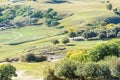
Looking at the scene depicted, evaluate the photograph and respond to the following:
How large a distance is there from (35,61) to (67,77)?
57516mm

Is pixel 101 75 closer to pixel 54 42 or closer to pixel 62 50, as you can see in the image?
pixel 62 50

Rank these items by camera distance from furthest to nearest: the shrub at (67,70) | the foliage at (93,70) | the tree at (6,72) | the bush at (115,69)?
the tree at (6,72)
the shrub at (67,70)
the bush at (115,69)
the foliage at (93,70)

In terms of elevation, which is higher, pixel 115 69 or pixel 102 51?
pixel 115 69

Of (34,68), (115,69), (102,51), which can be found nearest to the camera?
(115,69)

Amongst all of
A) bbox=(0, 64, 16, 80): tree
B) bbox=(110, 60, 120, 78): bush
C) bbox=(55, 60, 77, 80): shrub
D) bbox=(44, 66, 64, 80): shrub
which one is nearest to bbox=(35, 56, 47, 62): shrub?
bbox=(0, 64, 16, 80): tree

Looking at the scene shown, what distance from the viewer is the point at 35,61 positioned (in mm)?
150750

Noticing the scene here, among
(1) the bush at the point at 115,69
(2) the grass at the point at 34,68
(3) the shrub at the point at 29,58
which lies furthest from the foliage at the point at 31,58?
(1) the bush at the point at 115,69

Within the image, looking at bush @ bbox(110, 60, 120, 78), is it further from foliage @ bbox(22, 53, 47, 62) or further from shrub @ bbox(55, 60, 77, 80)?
foliage @ bbox(22, 53, 47, 62)

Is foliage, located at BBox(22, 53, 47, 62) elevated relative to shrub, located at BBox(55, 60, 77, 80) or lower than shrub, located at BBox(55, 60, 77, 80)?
lower

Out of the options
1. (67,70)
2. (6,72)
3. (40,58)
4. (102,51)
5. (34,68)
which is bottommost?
(40,58)

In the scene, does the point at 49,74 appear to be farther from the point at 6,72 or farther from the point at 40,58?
the point at 40,58

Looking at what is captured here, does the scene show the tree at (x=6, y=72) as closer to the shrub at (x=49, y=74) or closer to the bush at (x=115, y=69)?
the shrub at (x=49, y=74)

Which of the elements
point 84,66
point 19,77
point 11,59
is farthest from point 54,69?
point 11,59

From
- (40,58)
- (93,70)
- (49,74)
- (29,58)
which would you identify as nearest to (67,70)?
(49,74)
